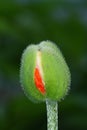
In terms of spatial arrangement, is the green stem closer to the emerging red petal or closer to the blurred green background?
the emerging red petal

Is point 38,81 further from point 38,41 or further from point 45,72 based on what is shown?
point 38,41

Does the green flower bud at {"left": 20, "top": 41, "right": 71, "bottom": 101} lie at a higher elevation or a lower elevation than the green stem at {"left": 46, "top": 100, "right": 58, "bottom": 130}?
higher

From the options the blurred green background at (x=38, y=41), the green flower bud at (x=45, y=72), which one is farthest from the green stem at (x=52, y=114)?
the blurred green background at (x=38, y=41)

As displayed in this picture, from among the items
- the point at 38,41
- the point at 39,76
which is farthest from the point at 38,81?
the point at 38,41

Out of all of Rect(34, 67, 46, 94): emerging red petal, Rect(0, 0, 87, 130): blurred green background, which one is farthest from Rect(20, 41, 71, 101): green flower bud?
Rect(0, 0, 87, 130): blurred green background

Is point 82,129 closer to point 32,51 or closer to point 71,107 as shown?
point 71,107

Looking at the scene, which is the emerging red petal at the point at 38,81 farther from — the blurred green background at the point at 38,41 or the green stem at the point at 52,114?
the blurred green background at the point at 38,41

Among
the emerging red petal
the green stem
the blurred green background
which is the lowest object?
the green stem
